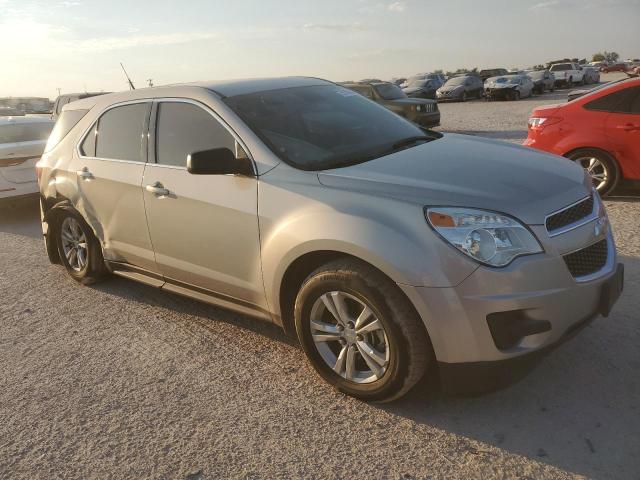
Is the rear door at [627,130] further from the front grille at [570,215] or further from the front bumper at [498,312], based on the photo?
the front bumper at [498,312]

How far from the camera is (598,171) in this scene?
7.05 metres

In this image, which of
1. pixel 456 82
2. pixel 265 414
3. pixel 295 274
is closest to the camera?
pixel 265 414

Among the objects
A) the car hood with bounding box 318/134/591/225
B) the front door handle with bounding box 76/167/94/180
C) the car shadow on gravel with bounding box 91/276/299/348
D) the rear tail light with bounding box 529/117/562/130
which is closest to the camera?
the car hood with bounding box 318/134/591/225

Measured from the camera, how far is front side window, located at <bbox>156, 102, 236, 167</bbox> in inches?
150

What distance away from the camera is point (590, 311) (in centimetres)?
297

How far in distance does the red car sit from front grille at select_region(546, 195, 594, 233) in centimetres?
404

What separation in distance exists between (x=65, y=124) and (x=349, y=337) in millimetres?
3493

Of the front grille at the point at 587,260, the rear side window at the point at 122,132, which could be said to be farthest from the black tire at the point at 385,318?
the rear side window at the point at 122,132

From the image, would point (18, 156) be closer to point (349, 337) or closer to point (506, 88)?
point (349, 337)

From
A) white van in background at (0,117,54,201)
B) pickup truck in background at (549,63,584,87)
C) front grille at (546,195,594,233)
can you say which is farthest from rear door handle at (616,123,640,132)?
pickup truck in background at (549,63,584,87)

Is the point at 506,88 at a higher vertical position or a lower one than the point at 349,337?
higher

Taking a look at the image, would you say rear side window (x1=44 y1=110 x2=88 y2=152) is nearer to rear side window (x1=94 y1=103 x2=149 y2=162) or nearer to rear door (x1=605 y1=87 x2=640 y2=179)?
rear side window (x1=94 y1=103 x2=149 y2=162)

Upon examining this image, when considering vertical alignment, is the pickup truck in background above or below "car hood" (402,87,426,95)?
above

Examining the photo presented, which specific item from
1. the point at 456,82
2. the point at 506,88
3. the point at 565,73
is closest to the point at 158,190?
the point at 506,88
